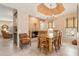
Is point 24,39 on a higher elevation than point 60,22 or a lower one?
lower

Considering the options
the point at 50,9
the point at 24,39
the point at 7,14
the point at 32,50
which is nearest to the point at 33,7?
the point at 50,9

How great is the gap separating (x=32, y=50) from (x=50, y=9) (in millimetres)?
727

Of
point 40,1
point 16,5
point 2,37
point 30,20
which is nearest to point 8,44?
point 2,37

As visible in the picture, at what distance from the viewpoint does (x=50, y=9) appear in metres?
1.81

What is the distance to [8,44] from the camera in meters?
1.79

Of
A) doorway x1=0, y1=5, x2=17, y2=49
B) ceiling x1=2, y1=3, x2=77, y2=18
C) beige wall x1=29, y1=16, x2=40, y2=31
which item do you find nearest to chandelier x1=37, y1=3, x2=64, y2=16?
ceiling x1=2, y1=3, x2=77, y2=18

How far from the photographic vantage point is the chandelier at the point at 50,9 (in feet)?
5.92

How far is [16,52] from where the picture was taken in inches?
71.7

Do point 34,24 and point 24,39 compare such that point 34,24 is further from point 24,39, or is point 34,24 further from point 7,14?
point 7,14

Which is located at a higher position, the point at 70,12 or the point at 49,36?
the point at 70,12

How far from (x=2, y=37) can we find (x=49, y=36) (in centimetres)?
75

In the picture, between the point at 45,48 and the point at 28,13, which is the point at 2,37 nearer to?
the point at 28,13

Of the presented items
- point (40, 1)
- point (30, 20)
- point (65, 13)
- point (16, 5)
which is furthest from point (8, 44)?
point (65, 13)

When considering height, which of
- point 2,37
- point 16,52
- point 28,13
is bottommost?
point 16,52
